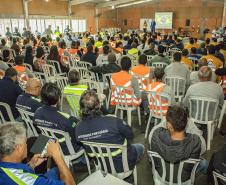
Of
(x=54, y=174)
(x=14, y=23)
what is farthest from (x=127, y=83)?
(x=14, y=23)

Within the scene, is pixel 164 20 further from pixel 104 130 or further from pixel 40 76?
pixel 104 130

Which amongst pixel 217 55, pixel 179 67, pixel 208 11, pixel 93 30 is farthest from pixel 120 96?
pixel 93 30

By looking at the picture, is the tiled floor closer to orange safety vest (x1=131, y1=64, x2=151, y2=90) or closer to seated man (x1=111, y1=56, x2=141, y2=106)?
seated man (x1=111, y1=56, x2=141, y2=106)

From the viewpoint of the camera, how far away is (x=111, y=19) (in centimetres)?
2311

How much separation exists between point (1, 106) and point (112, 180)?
242 centimetres

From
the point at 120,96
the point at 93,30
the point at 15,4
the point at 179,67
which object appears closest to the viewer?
the point at 120,96

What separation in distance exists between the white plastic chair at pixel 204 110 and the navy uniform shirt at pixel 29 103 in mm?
2119

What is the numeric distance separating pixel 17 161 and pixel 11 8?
16.5 m

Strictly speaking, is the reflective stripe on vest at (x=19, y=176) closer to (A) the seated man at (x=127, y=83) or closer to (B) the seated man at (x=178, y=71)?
(A) the seated man at (x=127, y=83)

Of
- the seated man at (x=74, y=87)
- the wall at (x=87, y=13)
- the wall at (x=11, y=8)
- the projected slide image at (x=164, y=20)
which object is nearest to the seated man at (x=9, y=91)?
the seated man at (x=74, y=87)

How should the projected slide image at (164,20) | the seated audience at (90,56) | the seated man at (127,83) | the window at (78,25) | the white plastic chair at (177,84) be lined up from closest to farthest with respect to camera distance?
1. the seated man at (127,83)
2. the white plastic chair at (177,84)
3. the seated audience at (90,56)
4. the projected slide image at (164,20)
5. the window at (78,25)

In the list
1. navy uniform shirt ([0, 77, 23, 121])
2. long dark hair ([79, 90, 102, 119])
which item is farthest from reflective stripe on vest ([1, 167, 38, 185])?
navy uniform shirt ([0, 77, 23, 121])

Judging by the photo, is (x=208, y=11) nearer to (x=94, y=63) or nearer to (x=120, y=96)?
(x=94, y=63)

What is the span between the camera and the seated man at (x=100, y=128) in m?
2.11
